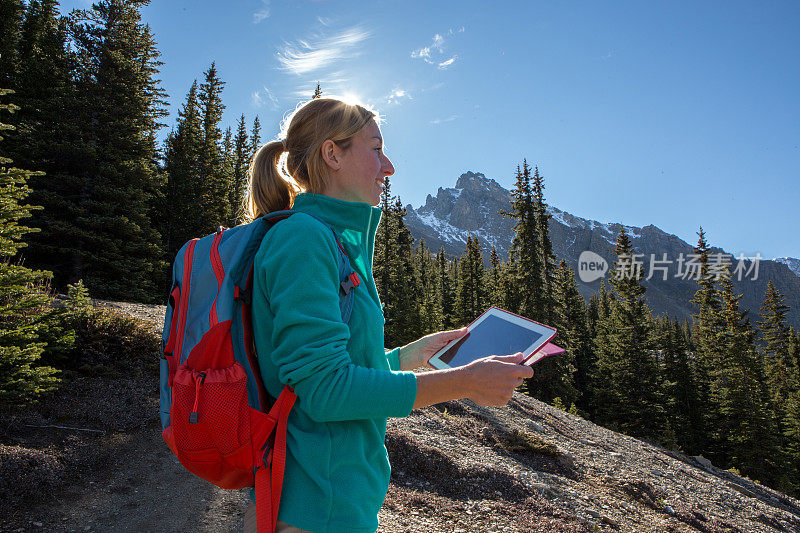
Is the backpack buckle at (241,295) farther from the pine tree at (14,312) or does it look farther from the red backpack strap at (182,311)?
the pine tree at (14,312)

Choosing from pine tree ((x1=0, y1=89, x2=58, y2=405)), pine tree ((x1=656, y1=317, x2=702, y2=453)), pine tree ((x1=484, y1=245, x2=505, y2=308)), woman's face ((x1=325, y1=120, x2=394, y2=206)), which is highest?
pine tree ((x1=484, y1=245, x2=505, y2=308))

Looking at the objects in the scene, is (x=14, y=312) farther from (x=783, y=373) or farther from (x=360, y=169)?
(x=783, y=373)

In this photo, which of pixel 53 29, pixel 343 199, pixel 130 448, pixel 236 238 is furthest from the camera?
pixel 53 29

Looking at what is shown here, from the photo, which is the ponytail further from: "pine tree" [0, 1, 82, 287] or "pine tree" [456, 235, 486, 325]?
"pine tree" [456, 235, 486, 325]

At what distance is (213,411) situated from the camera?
3.80ft

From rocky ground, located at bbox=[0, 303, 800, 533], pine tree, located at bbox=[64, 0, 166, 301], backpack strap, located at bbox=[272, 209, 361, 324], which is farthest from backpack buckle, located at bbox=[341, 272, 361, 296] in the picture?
pine tree, located at bbox=[64, 0, 166, 301]

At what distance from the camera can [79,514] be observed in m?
4.73

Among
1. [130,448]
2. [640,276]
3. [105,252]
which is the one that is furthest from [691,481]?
[105,252]

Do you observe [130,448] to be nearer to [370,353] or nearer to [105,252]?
[370,353]

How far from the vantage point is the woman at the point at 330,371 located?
1154 mm

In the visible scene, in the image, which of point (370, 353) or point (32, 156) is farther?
point (32, 156)

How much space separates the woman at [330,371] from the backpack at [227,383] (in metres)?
0.05

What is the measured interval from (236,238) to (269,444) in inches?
24.9

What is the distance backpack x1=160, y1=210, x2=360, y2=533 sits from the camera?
118 centimetres
